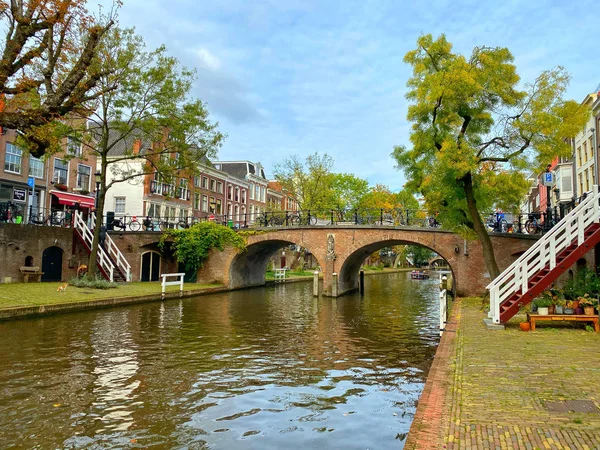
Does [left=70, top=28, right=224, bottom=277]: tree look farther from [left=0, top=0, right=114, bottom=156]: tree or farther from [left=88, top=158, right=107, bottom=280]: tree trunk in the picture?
[left=0, top=0, right=114, bottom=156]: tree

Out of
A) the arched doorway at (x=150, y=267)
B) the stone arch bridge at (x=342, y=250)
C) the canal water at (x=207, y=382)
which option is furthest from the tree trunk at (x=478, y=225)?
the arched doorway at (x=150, y=267)

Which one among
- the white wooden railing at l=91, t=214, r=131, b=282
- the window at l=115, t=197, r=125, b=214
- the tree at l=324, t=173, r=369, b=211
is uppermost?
the tree at l=324, t=173, r=369, b=211

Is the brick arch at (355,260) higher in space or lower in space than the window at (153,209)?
lower

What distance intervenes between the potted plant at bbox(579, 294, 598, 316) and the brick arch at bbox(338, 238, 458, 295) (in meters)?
12.0

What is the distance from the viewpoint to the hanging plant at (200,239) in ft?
103

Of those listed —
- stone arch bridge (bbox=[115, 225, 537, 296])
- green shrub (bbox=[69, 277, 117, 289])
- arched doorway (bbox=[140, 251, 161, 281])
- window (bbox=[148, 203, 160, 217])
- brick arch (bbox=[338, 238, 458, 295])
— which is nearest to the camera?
green shrub (bbox=[69, 277, 117, 289])

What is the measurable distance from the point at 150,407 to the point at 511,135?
15.0 meters

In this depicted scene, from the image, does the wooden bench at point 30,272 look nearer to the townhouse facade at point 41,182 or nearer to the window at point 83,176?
the townhouse facade at point 41,182

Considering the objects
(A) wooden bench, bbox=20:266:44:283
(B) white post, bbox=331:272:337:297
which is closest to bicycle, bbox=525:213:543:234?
(B) white post, bbox=331:272:337:297

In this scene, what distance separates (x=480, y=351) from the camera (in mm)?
9086

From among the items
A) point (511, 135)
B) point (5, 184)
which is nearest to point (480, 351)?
point (511, 135)

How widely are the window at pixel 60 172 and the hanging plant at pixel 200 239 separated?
9.06 m

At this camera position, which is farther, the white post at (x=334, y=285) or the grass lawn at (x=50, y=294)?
the white post at (x=334, y=285)

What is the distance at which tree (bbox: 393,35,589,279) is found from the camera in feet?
52.3
